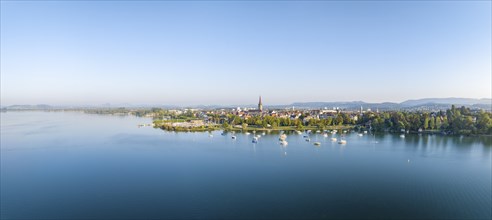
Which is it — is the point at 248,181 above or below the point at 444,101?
below

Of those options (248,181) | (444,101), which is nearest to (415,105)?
(444,101)

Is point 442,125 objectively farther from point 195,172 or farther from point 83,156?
point 83,156

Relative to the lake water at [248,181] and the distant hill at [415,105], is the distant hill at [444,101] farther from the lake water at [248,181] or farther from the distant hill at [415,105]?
the lake water at [248,181]

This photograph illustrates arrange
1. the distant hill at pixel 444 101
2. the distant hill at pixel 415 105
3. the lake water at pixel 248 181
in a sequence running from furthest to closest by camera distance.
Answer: the distant hill at pixel 444 101
the distant hill at pixel 415 105
the lake water at pixel 248 181

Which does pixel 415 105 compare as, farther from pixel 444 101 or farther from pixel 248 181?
pixel 248 181

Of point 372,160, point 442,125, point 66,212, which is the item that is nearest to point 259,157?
point 372,160

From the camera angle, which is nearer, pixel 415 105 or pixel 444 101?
pixel 415 105

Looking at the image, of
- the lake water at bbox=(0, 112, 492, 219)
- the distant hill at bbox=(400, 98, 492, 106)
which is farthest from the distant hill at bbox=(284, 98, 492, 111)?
the lake water at bbox=(0, 112, 492, 219)

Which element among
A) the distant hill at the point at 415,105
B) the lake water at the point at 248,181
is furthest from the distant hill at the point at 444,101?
the lake water at the point at 248,181

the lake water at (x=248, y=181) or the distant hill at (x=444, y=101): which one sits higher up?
the distant hill at (x=444, y=101)
